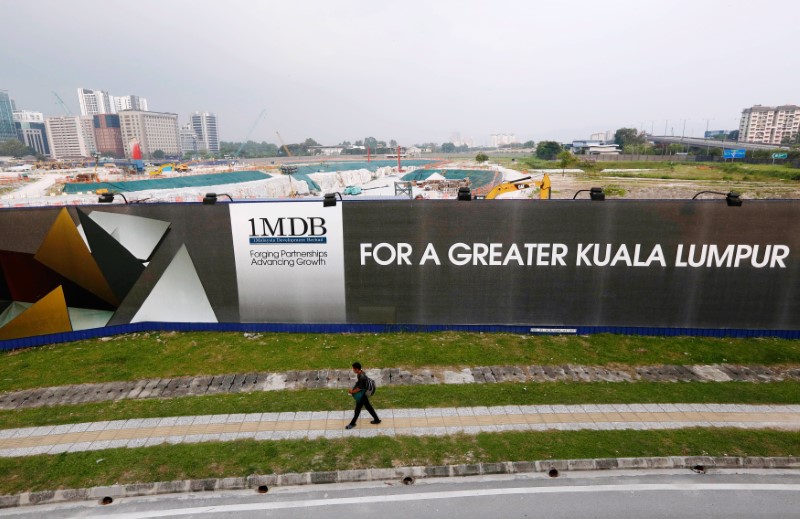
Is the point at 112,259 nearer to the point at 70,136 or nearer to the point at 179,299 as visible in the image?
the point at 179,299

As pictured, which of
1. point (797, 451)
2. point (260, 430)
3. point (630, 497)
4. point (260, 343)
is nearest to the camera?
point (630, 497)

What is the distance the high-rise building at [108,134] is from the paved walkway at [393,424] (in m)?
209

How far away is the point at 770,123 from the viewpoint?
535 feet

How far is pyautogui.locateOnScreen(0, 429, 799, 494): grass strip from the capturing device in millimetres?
7535

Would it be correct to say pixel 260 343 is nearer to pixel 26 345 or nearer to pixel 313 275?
pixel 313 275

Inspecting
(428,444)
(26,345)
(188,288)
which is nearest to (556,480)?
(428,444)

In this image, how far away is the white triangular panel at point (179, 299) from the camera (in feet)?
44.9

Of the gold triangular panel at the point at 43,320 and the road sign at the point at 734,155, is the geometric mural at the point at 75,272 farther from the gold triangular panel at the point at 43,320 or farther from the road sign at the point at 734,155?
the road sign at the point at 734,155

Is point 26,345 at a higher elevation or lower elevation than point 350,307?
lower

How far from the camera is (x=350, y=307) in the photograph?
1362 cm

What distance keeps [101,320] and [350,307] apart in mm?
7964

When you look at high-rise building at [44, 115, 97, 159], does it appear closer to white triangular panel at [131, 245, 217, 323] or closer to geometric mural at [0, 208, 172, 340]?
geometric mural at [0, 208, 172, 340]

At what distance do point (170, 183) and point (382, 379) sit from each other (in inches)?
2736

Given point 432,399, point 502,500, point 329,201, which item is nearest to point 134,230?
point 329,201
